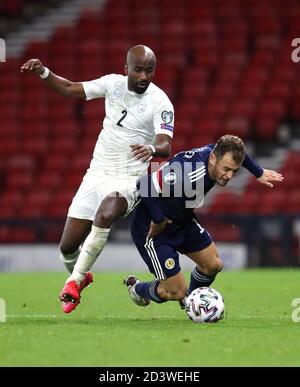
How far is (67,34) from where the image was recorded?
22.4 metres

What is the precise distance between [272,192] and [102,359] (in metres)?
12.3

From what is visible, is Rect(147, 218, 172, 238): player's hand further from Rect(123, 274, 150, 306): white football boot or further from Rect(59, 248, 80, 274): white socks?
Rect(59, 248, 80, 274): white socks

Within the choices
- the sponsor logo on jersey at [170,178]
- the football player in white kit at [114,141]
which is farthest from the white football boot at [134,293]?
the sponsor logo on jersey at [170,178]

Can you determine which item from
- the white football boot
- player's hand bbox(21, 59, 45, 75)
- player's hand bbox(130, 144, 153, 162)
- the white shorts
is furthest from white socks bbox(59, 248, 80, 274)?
player's hand bbox(21, 59, 45, 75)

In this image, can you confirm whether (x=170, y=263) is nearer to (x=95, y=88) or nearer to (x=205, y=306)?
(x=205, y=306)

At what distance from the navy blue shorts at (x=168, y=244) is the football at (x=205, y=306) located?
0.45 meters

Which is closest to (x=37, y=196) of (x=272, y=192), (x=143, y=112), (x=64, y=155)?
(x=64, y=155)

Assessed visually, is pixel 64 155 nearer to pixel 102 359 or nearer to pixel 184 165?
pixel 184 165

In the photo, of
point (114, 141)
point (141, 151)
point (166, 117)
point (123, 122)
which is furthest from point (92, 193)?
point (141, 151)

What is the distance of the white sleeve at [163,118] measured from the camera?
28.5ft

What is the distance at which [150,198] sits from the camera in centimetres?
852

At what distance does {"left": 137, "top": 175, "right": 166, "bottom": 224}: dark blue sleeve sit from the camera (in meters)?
8.33

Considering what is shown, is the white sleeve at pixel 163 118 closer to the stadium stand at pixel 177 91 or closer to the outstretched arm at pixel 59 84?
the outstretched arm at pixel 59 84

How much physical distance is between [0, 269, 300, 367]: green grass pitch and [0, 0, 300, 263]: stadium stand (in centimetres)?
709
